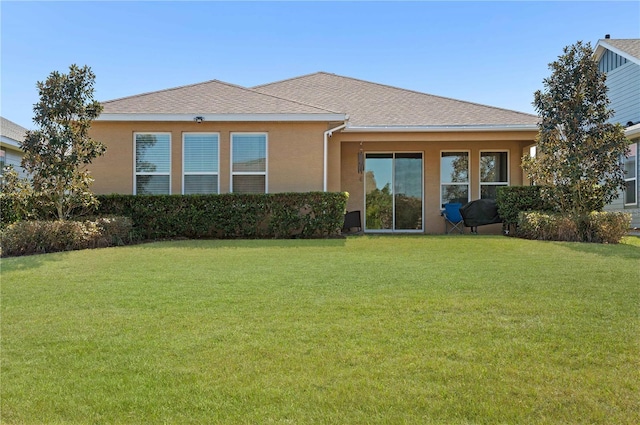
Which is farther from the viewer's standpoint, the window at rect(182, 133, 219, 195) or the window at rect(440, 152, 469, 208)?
the window at rect(440, 152, 469, 208)

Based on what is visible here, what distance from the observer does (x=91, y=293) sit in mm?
5012

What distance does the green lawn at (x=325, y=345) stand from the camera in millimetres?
Answer: 2574

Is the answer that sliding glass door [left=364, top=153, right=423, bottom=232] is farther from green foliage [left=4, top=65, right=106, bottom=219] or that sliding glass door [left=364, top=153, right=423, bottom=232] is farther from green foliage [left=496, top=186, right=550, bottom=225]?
green foliage [left=4, top=65, right=106, bottom=219]

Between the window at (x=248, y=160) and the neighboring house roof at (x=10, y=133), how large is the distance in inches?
306

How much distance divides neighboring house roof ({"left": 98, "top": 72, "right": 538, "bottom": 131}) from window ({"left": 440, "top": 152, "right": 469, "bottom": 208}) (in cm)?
121

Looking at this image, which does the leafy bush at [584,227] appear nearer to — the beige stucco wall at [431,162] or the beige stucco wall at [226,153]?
the beige stucco wall at [431,162]

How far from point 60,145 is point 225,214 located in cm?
379

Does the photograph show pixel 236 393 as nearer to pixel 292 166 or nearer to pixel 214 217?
pixel 214 217

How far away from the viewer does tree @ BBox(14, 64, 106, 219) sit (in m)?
9.51

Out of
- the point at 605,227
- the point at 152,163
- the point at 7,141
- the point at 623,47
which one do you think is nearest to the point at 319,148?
the point at 152,163

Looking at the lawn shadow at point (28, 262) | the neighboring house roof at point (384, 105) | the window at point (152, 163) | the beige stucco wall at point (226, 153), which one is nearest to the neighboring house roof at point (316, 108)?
the neighboring house roof at point (384, 105)

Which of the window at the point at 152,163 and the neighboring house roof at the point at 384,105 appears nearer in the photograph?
the window at the point at 152,163

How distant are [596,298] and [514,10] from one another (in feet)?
33.7

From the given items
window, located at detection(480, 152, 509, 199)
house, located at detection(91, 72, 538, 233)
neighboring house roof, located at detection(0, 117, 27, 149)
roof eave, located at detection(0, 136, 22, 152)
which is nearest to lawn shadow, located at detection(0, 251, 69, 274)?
house, located at detection(91, 72, 538, 233)
